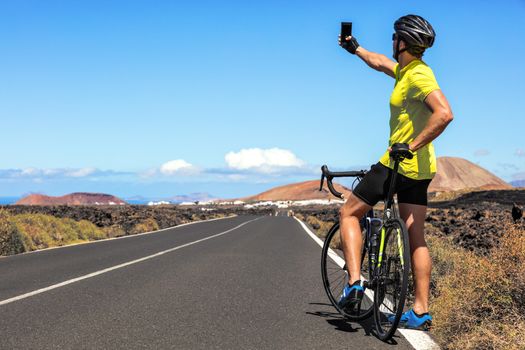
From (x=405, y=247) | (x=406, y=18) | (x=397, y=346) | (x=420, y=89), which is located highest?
(x=406, y=18)

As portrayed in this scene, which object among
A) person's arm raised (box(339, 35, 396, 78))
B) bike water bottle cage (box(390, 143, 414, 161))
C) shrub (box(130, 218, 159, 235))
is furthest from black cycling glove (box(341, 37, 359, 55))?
shrub (box(130, 218, 159, 235))

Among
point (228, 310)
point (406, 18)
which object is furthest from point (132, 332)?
point (406, 18)

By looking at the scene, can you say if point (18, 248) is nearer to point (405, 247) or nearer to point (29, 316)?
point (29, 316)

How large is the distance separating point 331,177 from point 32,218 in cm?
1750

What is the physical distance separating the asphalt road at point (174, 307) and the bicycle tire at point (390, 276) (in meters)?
0.23

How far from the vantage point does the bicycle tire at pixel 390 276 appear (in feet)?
16.1

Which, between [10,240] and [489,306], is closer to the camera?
[489,306]

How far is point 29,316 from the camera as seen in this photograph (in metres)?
6.42

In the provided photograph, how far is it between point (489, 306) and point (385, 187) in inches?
51.9

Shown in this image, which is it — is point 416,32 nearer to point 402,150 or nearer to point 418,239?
point 402,150

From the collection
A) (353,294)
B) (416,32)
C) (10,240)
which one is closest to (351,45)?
(416,32)

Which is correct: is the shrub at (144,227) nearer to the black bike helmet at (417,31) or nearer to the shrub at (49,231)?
the shrub at (49,231)

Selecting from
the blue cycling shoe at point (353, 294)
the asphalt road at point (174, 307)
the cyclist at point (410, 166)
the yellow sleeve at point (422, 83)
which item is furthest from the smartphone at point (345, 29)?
the asphalt road at point (174, 307)

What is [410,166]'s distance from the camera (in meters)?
5.10
